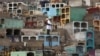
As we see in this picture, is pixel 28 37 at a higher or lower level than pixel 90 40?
higher

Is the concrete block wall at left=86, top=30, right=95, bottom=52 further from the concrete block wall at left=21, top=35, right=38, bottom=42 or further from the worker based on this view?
the concrete block wall at left=21, top=35, right=38, bottom=42

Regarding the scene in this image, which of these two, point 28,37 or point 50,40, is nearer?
point 50,40

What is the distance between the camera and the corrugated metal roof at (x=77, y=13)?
30641 mm

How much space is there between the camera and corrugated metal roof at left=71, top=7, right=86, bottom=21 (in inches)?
1206

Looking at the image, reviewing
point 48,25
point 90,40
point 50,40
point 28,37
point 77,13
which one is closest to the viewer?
point 90,40

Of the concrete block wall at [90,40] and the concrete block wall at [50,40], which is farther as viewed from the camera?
the concrete block wall at [50,40]

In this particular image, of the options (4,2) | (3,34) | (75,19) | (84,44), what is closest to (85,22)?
→ (75,19)

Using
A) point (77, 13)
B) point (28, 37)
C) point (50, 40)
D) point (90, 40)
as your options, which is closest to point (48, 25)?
point (77, 13)

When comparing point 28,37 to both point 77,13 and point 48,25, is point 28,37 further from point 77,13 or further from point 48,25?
point 77,13

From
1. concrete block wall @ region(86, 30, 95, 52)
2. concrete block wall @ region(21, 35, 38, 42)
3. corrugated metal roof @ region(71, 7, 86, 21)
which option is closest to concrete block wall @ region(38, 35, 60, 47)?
concrete block wall @ region(21, 35, 38, 42)

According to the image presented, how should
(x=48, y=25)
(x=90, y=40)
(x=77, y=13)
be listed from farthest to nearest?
(x=77, y=13)
(x=48, y=25)
(x=90, y=40)

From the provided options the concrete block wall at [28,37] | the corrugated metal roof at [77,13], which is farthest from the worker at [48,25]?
the corrugated metal roof at [77,13]

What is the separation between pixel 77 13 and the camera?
3080 cm

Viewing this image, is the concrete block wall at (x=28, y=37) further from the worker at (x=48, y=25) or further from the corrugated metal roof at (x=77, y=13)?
the corrugated metal roof at (x=77, y=13)
